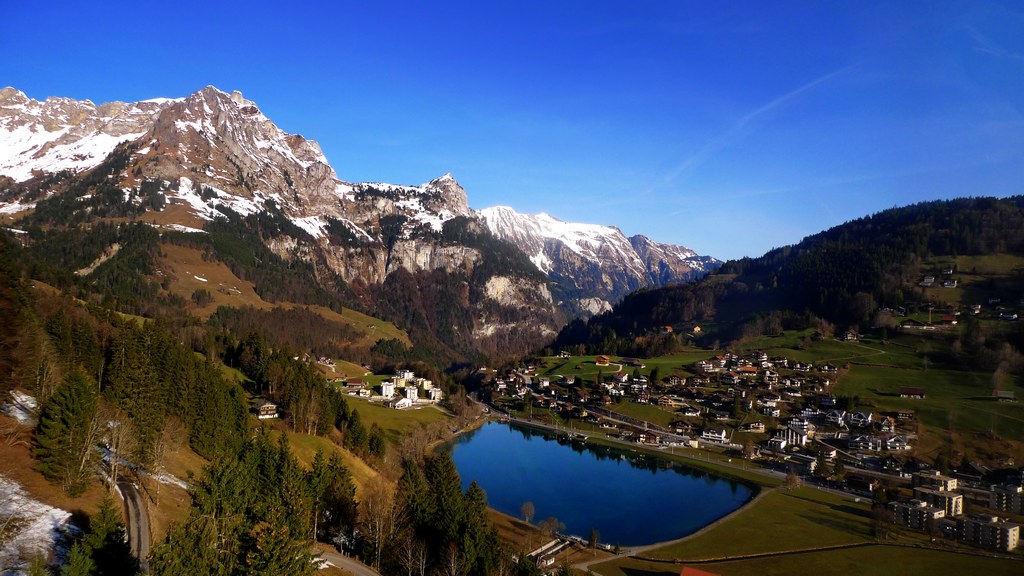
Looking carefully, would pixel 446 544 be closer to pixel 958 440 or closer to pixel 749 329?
pixel 958 440

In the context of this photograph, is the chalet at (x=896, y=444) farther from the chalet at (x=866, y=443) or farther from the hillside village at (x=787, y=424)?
the chalet at (x=866, y=443)

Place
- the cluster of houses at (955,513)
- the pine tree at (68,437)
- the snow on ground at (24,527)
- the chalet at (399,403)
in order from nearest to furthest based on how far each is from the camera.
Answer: the snow on ground at (24,527) → the pine tree at (68,437) → the cluster of houses at (955,513) → the chalet at (399,403)

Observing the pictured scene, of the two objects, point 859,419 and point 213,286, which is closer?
point 859,419

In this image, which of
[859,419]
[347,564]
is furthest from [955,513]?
[347,564]

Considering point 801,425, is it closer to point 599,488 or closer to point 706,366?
point 706,366

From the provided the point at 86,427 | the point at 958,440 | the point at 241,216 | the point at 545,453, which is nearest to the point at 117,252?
the point at 241,216

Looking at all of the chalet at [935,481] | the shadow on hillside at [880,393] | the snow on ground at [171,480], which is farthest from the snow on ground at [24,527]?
the shadow on hillside at [880,393]
